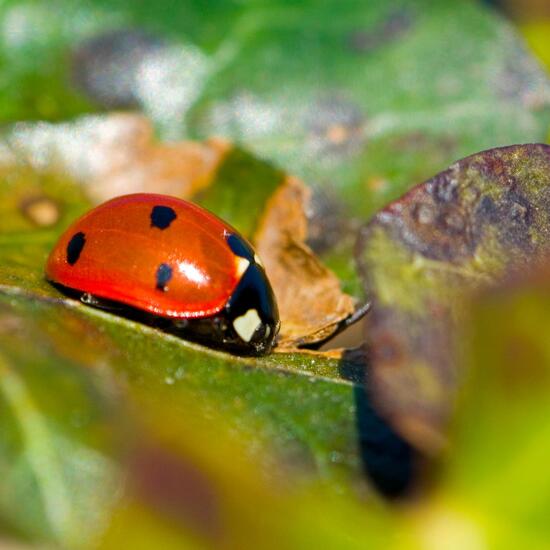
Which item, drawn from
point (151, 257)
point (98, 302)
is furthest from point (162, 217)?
point (98, 302)

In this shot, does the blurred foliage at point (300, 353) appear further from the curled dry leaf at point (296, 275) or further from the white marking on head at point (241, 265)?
the white marking on head at point (241, 265)

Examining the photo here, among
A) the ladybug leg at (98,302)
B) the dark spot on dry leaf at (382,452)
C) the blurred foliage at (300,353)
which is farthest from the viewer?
the ladybug leg at (98,302)

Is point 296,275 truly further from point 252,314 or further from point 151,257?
point 151,257

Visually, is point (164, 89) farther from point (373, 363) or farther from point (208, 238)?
point (373, 363)

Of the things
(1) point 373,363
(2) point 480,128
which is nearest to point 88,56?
(2) point 480,128

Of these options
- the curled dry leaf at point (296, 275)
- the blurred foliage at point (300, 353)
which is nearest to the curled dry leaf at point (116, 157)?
the blurred foliage at point (300, 353)
